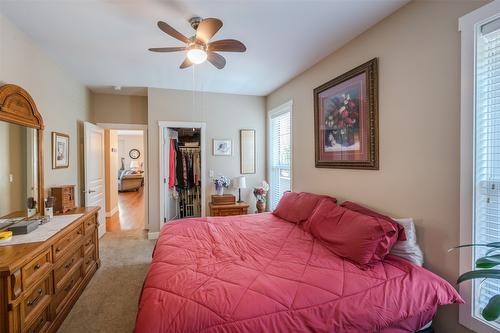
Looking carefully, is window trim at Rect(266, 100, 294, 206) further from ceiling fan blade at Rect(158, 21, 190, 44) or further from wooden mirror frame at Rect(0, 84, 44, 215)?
wooden mirror frame at Rect(0, 84, 44, 215)

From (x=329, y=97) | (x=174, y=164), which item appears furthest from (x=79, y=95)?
(x=329, y=97)

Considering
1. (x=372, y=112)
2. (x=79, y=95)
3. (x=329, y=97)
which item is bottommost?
(x=372, y=112)

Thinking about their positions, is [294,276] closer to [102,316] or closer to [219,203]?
[102,316]

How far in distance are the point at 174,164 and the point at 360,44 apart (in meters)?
3.62

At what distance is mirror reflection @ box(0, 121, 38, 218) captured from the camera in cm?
191

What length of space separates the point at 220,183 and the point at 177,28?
253 cm

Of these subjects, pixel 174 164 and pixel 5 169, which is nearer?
pixel 5 169

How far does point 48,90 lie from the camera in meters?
2.73

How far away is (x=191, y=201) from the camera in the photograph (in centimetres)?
501

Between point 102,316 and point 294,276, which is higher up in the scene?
point 294,276

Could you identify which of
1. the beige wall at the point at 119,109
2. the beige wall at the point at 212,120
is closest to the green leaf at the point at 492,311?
the beige wall at the point at 212,120

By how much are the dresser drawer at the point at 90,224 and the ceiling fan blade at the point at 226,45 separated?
2.30 meters

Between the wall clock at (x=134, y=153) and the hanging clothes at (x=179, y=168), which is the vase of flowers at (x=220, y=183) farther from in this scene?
the wall clock at (x=134, y=153)

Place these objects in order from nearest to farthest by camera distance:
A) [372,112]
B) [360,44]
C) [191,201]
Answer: [372,112], [360,44], [191,201]
